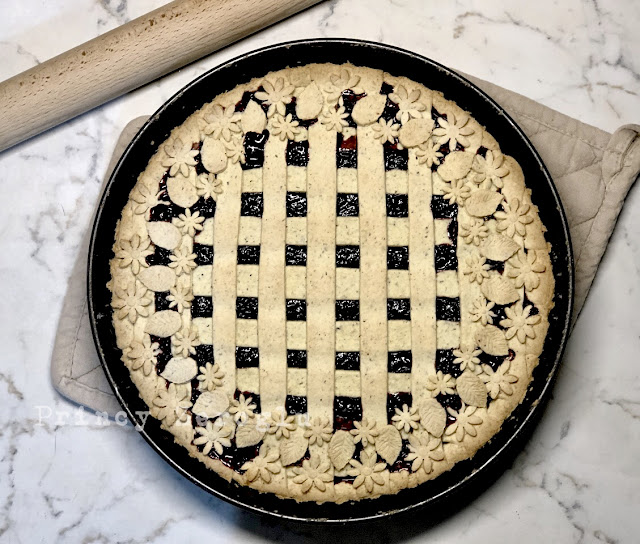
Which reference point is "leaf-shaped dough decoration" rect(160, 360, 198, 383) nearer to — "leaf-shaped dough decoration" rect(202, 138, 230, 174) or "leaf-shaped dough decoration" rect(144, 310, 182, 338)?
"leaf-shaped dough decoration" rect(144, 310, 182, 338)

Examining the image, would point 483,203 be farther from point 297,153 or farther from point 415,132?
point 297,153

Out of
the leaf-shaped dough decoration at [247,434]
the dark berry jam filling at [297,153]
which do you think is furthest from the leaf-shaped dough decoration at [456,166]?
the leaf-shaped dough decoration at [247,434]

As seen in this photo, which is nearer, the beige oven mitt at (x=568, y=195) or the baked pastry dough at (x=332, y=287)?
the baked pastry dough at (x=332, y=287)

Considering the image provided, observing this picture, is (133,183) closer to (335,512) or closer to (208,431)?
(208,431)

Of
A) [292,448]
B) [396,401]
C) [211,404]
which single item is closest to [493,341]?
[396,401]

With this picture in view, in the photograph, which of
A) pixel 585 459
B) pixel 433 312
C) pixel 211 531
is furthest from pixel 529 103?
pixel 211 531

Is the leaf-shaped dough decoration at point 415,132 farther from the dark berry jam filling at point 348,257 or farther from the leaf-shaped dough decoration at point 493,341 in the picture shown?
the leaf-shaped dough decoration at point 493,341
